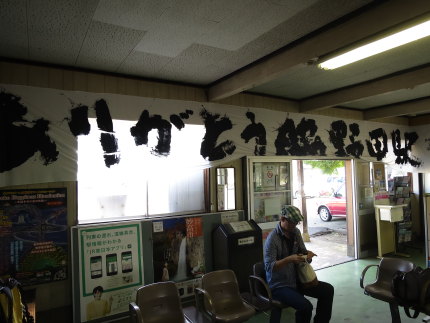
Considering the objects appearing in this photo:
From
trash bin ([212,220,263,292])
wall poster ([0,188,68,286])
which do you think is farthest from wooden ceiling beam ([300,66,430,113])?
wall poster ([0,188,68,286])

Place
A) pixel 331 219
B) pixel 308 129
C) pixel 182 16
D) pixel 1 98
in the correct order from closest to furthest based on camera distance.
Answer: pixel 182 16 < pixel 1 98 < pixel 308 129 < pixel 331 219

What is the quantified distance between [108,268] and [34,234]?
0.82 meters

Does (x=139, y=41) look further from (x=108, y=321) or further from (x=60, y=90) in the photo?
(x=108, y=321)

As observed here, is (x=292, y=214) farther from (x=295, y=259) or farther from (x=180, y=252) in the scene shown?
(x=180, y=252)

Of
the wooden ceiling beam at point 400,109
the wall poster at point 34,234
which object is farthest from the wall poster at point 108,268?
the wooden ceiling beam at point 400,109

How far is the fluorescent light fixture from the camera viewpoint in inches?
86.1

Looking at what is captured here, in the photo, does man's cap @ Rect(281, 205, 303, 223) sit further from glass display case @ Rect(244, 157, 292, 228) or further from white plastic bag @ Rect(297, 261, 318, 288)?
glass display case @ Rect(244, 157, 292, 228)

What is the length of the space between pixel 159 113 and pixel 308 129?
2699 millimetres

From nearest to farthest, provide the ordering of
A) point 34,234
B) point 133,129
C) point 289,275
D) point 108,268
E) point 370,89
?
point 289,275 → point 34,234 → point 108,268 → point 133,129 → point 370,89

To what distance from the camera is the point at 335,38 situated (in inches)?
94.4

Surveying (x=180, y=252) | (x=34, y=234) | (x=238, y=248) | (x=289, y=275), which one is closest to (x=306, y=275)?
(x=289, y=275)

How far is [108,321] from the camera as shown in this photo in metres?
3.24

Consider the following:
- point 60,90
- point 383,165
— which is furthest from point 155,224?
point 383,165

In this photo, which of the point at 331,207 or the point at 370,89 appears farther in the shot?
the point at 331,207
